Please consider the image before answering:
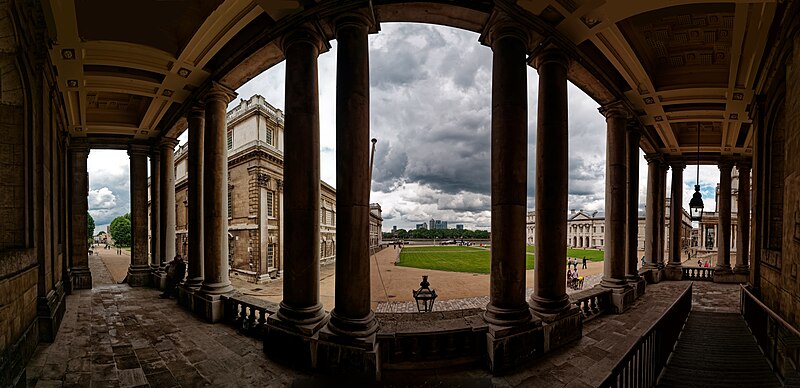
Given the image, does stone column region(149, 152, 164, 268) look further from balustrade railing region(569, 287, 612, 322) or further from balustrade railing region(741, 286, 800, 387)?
balustrade railing region(741, 286, 800, 387)

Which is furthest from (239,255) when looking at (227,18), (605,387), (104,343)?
(605,387)

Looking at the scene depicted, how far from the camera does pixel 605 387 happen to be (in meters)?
2.68

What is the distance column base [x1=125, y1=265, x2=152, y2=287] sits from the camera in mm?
14242

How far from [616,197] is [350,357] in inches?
374

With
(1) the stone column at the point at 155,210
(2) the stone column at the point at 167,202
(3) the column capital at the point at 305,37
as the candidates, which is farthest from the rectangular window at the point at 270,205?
(3) the column capital at the point at 305,37

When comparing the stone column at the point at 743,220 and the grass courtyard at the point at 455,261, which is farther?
the grass courtyard at the point at 455,261

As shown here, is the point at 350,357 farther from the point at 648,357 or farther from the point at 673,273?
the point at 673,273

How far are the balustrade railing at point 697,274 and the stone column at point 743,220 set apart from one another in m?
1.16

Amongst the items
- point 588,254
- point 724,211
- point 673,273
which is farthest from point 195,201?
point 588,254

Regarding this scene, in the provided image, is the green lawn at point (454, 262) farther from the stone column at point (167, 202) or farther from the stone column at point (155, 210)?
the stone column at point (155, 210)

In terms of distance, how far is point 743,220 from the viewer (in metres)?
16.0

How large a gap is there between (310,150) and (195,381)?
14.3 feet

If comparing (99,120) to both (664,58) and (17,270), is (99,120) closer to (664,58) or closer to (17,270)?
(17,270)

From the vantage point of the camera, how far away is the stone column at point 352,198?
5676 mm
